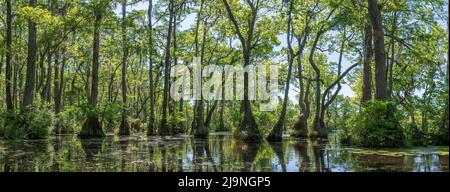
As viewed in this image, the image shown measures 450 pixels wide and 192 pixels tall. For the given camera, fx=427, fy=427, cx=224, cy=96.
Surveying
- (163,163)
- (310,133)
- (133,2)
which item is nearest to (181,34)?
(133,2)

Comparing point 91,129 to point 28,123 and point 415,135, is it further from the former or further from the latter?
point 415,135

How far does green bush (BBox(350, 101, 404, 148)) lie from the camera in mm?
14406

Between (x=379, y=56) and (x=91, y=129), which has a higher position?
(x=379, y=56)

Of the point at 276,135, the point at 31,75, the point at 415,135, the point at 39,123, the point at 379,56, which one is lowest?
the point at 276,135

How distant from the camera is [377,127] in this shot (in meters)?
14.8

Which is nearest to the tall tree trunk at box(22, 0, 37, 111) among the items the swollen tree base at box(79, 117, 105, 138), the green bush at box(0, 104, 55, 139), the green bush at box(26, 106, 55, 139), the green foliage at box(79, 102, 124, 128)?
the green bush at box(0, 104, 55, 139)

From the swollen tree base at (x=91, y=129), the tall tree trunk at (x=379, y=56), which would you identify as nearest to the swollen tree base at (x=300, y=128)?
the swollen tree base at (x=91, y=129)

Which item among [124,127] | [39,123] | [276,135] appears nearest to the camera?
[39,123]

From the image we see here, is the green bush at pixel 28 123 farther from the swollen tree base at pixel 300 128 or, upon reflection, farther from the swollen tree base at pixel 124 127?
the swollen tree base at pixel 300 128

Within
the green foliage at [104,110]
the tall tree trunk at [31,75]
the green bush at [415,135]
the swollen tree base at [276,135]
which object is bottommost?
the swollen tree base at [276,135]

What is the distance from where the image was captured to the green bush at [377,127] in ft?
47.3

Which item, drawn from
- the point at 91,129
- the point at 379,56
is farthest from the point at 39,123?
the point at 379,56

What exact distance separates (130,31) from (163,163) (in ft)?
51.1

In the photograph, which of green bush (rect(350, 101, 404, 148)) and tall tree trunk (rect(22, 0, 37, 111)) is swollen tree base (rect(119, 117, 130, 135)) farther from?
green bush (rect(350, 101, 404, 148))
